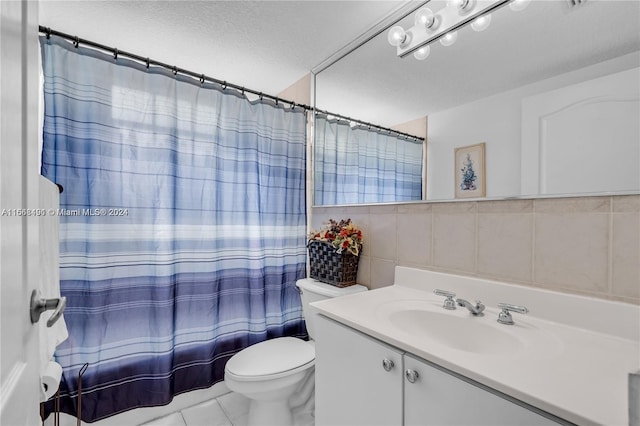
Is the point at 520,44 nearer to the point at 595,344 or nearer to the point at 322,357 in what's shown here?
the point at 595,344

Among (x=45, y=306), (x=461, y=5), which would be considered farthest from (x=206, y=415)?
(x=461, y=5)

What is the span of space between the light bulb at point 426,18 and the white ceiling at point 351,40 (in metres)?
0.05

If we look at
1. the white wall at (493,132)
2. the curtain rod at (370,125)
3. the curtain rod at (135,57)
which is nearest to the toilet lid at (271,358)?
the white wall at (493,132)

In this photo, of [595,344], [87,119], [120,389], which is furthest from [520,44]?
[120,389]

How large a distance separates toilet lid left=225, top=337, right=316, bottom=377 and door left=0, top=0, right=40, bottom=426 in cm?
83

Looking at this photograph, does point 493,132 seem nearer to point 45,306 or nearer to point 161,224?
point 45,306

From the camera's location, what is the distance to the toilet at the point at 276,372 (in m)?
1.30

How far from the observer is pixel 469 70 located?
3.79 feet

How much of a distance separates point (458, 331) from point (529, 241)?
0.39 meters

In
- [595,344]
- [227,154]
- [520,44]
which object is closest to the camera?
[595,344]

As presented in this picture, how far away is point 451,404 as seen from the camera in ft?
2.15

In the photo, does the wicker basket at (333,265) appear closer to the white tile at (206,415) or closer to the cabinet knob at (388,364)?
the cabinet knob at (388,364)

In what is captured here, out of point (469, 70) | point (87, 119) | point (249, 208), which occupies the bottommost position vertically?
point (249, 208)

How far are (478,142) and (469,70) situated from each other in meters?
0.30
